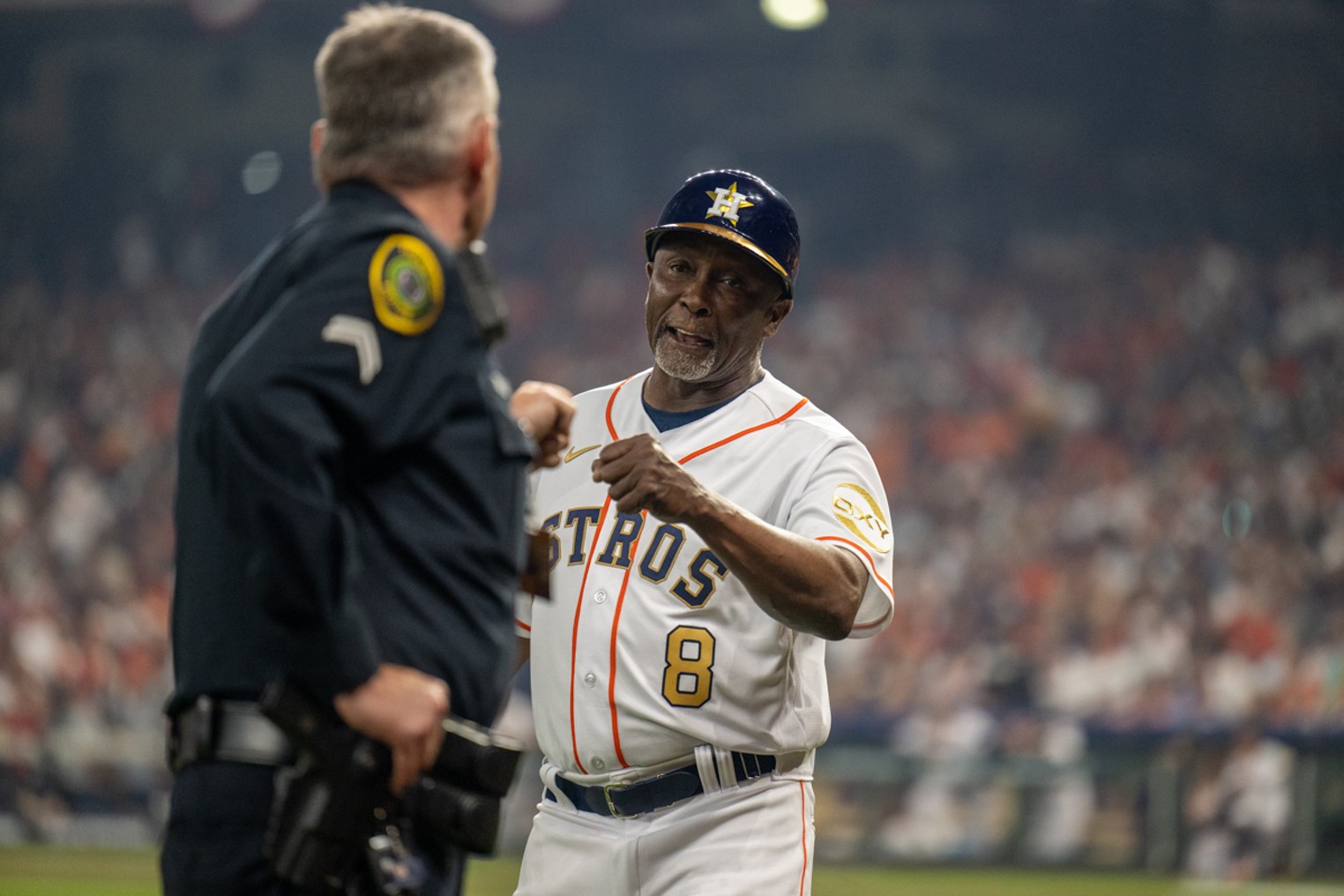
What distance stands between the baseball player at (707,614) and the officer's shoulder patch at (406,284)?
3.31ft

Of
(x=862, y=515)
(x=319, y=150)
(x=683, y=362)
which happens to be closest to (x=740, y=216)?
(x=683, y=362)

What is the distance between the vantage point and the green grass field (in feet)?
34.6

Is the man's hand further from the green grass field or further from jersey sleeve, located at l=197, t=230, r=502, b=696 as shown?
the green grass field

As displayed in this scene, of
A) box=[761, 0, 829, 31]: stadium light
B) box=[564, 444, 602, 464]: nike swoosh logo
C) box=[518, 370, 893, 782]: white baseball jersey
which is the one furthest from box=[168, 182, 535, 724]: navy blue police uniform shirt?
box=[761, 0, 829, 31]: stadium light

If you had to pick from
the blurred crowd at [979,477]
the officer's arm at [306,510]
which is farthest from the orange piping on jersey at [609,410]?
the blurred crowd at [979,477]

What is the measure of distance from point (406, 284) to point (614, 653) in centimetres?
162

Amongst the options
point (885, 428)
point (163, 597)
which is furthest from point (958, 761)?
point (163, 597)

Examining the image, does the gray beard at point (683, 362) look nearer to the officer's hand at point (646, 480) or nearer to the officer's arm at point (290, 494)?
the officer's hand at point (646, 480)

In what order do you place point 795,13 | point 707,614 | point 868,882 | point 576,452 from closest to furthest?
point 707,614, point 576,452, point 868,882, point 795,13

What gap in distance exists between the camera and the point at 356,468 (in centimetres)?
230

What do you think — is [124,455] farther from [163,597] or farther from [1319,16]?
[1319,16]

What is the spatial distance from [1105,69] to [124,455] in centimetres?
1266

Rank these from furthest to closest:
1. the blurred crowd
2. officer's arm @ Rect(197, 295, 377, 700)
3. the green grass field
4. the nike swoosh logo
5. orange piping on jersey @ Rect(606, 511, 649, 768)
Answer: the blurred crowd, the green grass field, the nike swoosh logo, orange piping on jersey @ Rect(606, 511, 649, 768), officer's arm @ Rect(197, 295, 377, 700)

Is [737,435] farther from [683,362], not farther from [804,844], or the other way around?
[804,844]
